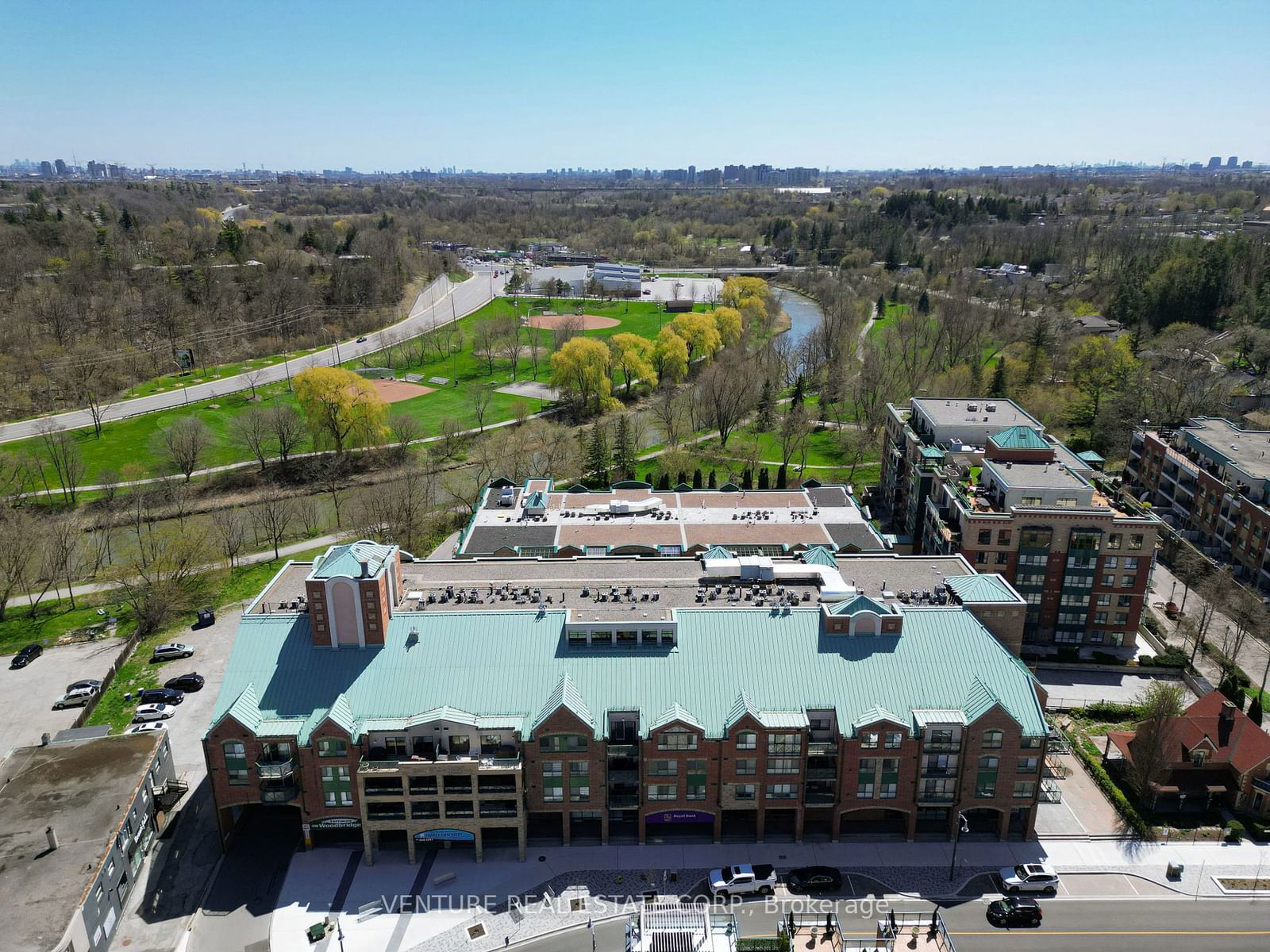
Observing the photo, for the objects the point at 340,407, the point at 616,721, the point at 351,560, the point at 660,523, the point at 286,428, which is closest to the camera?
the point at 616,721

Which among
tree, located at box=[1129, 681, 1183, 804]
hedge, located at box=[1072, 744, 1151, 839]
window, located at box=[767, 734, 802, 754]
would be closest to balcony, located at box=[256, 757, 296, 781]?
window, located at box=[767, 734, 802, 754]

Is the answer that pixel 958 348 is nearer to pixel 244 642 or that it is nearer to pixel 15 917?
pixel 244 642

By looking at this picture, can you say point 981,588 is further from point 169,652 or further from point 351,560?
point 169,652

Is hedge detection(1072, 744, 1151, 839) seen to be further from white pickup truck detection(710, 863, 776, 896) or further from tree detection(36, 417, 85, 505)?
tree detection(36, 417, 85, 505)

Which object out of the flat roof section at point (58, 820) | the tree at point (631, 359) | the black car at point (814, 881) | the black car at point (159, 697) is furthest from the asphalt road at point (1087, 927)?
the tree at point (631, 359)

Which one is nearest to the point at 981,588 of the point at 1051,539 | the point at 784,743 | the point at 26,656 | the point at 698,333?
the point at 1051,539
